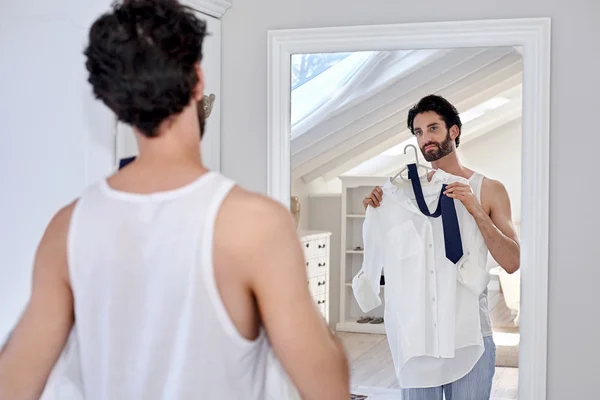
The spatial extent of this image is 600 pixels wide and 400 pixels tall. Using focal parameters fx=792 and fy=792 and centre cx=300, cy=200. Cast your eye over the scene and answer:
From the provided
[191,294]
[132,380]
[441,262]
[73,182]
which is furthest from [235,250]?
[441,262]

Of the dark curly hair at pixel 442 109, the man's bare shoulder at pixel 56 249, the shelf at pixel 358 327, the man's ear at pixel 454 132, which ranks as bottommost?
the shelf at pixel 358 327

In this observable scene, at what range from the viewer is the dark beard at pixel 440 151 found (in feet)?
8.21

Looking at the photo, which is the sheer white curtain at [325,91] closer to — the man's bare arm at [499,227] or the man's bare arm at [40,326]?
the man's bare arm at [499,227]

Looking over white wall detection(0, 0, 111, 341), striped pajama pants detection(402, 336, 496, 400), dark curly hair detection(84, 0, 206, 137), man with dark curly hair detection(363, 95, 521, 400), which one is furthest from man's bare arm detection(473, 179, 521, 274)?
dark curly hair detection(84, 0, 206, 137)

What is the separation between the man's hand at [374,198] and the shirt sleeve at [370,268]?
2cm

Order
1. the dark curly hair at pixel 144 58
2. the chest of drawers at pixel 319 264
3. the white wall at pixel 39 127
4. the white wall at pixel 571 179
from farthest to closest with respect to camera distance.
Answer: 1. the chest of drawers at pixel 319 264
2. the white wall at pixel 571 179
3. the white wall at pixel 39 127
4. the dark curly hair at pixel 144 58

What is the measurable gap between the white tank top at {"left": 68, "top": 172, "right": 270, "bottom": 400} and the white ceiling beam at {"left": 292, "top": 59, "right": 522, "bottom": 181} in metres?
1.54

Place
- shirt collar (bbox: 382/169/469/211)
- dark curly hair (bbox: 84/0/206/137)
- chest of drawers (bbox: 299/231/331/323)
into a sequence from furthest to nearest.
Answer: chest of drawers (bbox: 299/231/331/323)
shirt collar (bbox: 382/169/469/211)
dark curly hair (bbox: 84/0/206/137)

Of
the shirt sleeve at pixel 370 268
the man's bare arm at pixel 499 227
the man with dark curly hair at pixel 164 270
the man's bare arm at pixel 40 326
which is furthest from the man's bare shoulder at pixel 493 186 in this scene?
the man's bare arm at pixel 40 326

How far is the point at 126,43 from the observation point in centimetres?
100

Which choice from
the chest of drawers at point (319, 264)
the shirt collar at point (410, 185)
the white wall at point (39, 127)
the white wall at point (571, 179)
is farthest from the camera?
the chest of drawers at point (319, 264)

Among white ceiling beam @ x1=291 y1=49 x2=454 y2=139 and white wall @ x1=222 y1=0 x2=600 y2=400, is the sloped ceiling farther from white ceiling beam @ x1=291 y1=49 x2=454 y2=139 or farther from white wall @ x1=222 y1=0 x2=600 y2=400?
white wall @ x1=222 y1=0 x2=600 y2=400

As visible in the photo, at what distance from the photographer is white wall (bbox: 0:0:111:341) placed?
7.45 feet

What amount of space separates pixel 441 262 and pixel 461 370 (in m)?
0.35
